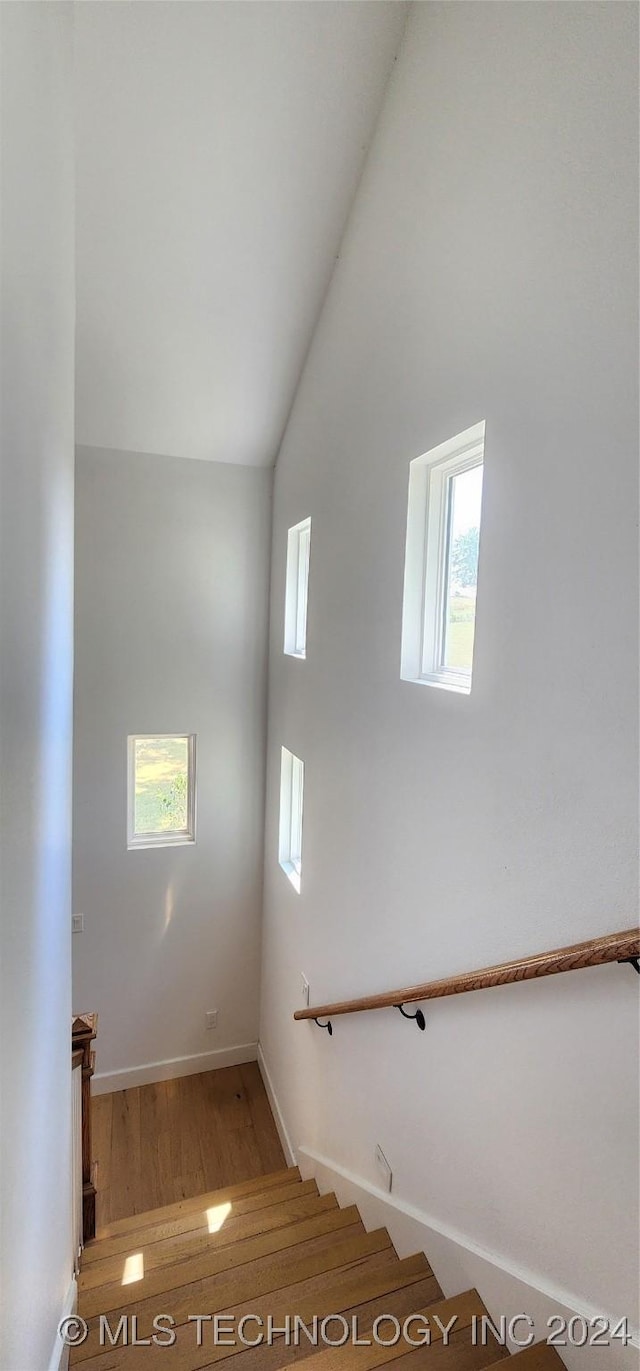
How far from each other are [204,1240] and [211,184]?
439 cm

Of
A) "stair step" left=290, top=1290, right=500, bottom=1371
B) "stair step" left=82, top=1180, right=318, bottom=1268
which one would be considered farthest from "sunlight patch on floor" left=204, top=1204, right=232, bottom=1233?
"stair step" left=290, top=1290, right=500, bottom=1371

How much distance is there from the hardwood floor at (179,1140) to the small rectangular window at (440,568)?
360 centimetres

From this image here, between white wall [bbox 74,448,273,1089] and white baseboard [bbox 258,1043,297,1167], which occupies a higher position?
white wall [bbox 74,448,273,1089]

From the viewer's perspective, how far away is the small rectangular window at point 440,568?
6.08 ft

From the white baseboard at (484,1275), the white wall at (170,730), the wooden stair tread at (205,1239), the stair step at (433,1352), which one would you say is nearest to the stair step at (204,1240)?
the wooden stair tread at (205,1239)

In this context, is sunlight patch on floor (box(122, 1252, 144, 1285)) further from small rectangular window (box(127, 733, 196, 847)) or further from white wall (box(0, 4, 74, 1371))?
small rectangular window (box(127, 733, 196, 847))

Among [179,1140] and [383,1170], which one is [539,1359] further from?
[179,1140]

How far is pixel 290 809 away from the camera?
159 inches

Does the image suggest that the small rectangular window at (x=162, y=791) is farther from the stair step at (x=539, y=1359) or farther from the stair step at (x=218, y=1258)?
the stair step at (x=539, y=1359)

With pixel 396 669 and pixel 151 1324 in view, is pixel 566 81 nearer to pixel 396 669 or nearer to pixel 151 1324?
pixel 396 669

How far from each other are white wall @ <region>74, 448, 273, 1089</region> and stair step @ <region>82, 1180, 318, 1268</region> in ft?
5.34

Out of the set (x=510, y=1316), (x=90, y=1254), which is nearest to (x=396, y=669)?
(x=510, y=1316)

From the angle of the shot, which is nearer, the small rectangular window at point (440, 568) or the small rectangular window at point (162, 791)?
the small rectangular window at point (440, 568)

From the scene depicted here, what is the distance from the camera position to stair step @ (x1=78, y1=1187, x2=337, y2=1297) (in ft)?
6.72
